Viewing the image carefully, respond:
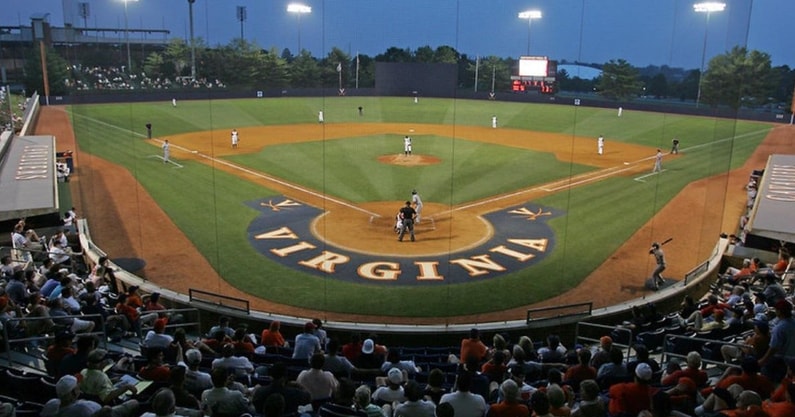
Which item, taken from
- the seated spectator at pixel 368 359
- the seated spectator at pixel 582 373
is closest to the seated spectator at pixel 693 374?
the seated spectator at pixel 582 373

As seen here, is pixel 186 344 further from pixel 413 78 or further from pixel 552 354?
pixel 413 78

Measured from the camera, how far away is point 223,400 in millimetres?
6574

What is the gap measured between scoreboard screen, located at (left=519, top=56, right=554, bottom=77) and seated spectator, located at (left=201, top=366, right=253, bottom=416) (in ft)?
67.5

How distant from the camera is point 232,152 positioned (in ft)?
121

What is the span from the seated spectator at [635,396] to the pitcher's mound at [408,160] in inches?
1060

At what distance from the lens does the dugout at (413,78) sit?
35.8 m

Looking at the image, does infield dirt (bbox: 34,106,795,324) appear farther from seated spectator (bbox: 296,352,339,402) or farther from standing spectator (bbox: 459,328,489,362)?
seated spectator (bbox: 296,352,339,402)

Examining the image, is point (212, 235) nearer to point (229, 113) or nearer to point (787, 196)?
point (787, 196)

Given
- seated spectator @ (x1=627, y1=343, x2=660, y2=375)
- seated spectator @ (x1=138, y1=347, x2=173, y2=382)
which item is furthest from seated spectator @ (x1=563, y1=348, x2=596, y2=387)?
seated spectator @ (x1=138, y1=347, x2=173, y2=382)

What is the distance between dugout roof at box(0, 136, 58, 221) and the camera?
18.9m

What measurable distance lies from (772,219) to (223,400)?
17.1 metres

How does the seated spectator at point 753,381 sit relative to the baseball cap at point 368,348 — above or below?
above

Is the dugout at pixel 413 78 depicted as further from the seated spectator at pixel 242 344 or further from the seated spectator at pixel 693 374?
the seated spectator at pixel 693 374

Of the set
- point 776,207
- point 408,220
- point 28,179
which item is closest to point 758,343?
point 408,220
